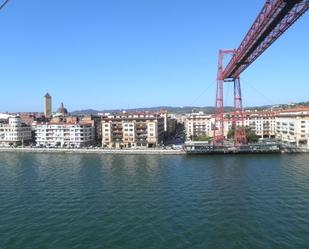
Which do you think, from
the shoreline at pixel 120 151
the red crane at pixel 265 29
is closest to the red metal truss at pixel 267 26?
the red crane at pixel 265 29

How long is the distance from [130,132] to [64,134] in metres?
6.04

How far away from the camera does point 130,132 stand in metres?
32.9

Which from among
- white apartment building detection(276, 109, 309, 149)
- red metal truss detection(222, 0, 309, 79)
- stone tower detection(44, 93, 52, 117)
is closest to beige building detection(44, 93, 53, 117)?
stone tower detection(44, 93, 52, 117)

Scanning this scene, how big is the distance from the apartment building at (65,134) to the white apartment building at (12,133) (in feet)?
6.07

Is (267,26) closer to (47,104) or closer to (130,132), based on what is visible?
(130,132)

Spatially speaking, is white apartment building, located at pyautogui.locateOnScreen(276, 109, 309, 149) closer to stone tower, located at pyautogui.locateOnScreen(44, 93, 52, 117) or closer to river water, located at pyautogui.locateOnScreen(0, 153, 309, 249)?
river water, located at pyautogui.locateOnScreen(0, 153, 309, 249)

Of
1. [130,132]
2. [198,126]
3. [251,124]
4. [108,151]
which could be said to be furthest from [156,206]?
[251,124]

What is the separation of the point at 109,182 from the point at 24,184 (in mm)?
3592

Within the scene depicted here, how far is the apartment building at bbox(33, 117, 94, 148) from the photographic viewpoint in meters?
33.6

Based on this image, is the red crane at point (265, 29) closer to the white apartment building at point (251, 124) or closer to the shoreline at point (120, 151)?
the shoreline at point (120, 151)

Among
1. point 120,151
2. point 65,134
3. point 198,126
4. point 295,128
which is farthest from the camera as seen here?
point 198,126

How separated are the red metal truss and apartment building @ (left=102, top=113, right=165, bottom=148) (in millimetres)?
15233

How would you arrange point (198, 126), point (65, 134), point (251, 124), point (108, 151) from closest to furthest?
point (108, 151)
point (65, 134)
point (251, 124)
point (198, 126)

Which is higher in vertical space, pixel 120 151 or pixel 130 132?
pixel 130 132
